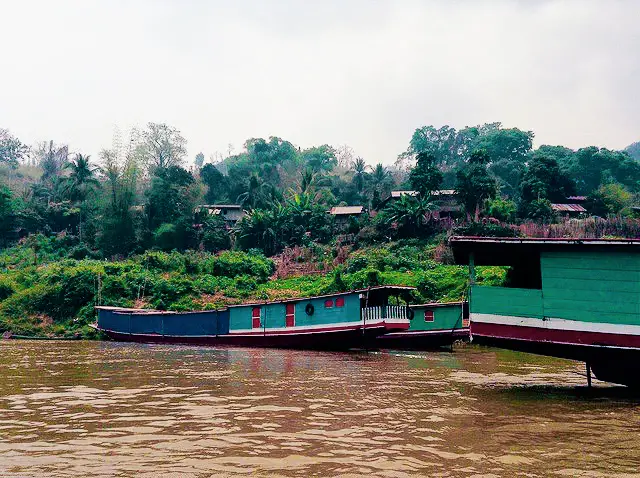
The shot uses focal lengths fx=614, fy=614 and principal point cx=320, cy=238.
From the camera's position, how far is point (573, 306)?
37.0 feet

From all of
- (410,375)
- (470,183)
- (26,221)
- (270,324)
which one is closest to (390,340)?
(270,324)

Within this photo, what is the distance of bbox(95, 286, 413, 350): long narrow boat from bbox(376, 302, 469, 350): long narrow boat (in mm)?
864

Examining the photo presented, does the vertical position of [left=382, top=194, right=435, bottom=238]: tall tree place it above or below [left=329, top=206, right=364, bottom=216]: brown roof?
below

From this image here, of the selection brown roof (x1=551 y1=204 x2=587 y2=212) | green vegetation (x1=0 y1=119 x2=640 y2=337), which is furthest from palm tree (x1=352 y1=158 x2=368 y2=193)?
brown roof (x1=551 y1=204 x2=587 y2=212)

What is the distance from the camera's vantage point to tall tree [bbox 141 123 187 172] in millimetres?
69625

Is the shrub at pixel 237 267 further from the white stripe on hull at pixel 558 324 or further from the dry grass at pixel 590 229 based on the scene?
the white stripe on hull at pixel 558 324

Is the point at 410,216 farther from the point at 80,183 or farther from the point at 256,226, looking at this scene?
the point at 80,183

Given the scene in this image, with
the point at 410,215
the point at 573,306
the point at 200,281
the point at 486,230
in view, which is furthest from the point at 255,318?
the point at 410,215

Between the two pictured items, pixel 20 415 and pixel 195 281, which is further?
pixel 195 281

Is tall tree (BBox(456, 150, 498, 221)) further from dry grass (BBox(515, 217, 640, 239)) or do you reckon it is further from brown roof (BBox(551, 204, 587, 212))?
dry grass (BBox(515, 217, 640, 239))

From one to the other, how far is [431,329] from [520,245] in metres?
12.6

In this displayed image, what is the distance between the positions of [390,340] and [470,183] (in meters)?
24.3

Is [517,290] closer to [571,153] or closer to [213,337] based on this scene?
[213,337]

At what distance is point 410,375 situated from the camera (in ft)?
45.8
